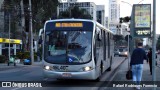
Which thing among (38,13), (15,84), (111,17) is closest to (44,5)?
(38,13)

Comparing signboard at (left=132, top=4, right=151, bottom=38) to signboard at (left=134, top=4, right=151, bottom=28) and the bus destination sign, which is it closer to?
signboard at (left=134, top=4, right=151, bottom=28)

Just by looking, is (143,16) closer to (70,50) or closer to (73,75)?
(70,50)

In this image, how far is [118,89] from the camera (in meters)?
13.8

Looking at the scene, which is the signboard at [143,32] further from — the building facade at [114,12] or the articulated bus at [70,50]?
the building facade at [114,12]

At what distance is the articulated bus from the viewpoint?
15.7 meters

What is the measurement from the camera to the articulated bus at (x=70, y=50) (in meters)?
15.7

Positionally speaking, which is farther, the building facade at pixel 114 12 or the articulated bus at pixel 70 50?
the building facade at pixel 114 12

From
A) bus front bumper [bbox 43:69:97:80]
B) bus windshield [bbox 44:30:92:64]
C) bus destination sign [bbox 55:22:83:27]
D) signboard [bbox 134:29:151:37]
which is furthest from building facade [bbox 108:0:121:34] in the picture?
bus front bumper [bbox 43:69:97:80]

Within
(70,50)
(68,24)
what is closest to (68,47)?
(70,50)

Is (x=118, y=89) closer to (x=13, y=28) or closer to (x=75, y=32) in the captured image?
(x=75, y=32)

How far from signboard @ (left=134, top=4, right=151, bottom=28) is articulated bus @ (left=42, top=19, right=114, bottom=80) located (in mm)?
2339

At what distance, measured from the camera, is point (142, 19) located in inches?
671

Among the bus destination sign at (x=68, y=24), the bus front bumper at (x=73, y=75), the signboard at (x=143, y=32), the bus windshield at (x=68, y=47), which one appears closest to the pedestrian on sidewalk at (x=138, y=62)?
the bus front bumper at (x=73, y=75)

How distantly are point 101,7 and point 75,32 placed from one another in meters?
161
